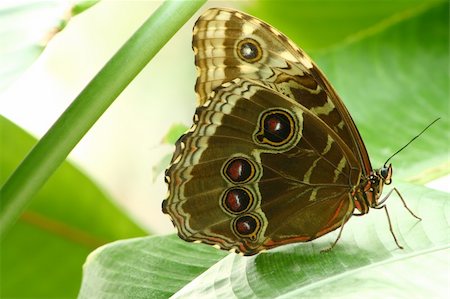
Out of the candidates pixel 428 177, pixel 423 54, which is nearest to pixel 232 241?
pixel 428 177

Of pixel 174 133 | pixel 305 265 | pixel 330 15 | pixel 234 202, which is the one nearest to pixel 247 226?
pixel 234 202

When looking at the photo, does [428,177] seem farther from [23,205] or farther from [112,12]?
[112,12]

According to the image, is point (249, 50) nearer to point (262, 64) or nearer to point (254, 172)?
point (262, 64)

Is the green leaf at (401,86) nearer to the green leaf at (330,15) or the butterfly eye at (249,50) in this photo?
the green leaf at (330,15)

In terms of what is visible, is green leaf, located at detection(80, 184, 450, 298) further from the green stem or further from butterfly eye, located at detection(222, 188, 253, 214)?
the green stem

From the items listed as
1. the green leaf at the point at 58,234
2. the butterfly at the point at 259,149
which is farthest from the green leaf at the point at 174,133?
the butterfly at the point at 259,149

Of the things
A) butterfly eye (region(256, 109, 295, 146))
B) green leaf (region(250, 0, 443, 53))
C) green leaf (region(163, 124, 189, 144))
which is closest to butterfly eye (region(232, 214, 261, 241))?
butterfly eye (region(256, 109, 295, 146))

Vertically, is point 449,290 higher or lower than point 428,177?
lower
